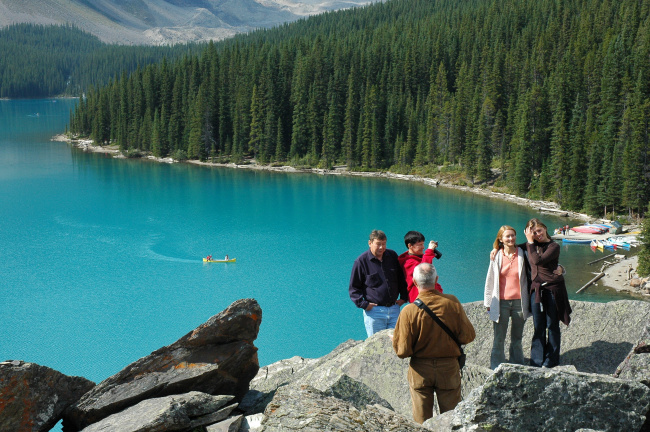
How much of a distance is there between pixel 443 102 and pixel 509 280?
84025mm

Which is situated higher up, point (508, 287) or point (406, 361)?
point (508, 287)

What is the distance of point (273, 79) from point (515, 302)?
97.3 m

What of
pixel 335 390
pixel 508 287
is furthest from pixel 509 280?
pixel 335 390

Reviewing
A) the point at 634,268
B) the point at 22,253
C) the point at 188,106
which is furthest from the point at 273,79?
the point at 634,268

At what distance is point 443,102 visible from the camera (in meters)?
88.9

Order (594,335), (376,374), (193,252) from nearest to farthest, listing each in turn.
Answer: (376,374) → (594,335) → (193,252)

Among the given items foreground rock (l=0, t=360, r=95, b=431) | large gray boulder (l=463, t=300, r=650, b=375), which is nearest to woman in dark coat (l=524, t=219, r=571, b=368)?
large gray boulder (l=463, t=300, r=650, b=375)

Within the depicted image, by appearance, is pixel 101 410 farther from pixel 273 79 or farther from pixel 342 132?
pixel 273 79

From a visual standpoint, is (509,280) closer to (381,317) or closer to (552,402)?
(381,317)

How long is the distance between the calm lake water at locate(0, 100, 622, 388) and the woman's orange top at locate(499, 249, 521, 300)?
63.5 feet

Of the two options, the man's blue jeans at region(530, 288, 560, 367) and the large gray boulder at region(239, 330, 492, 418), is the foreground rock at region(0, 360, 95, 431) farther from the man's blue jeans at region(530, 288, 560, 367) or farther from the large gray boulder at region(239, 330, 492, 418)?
the man's blue jeans at region(530, 288, 560, 367)

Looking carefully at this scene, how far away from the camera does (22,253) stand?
4403 cm

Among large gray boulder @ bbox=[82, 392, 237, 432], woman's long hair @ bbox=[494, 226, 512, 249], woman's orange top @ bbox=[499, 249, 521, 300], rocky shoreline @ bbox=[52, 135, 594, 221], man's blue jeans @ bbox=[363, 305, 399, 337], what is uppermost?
woman's long hair @ bbox=[494, 226, 512, 249]

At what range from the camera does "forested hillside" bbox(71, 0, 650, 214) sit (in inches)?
2397
